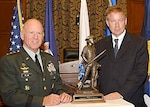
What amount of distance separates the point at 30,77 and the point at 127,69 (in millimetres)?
856

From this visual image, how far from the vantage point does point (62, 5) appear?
21.8 ft

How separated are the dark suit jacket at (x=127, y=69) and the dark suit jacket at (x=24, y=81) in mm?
438

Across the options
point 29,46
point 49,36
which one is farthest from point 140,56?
point 49,36

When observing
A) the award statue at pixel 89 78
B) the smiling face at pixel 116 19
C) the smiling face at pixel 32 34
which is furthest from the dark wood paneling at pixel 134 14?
the award statue at pixel 89 78

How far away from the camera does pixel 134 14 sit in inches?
280

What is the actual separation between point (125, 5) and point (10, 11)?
277 centimetres

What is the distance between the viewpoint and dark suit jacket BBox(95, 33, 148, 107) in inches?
95.6

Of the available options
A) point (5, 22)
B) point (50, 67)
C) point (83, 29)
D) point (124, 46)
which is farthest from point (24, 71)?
point (5, 22)

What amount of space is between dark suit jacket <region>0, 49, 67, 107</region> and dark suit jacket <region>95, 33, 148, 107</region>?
1.44 ft

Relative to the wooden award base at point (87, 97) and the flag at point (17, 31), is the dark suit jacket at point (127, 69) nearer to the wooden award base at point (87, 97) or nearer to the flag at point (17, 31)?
the wooden award base at point (87, 97)

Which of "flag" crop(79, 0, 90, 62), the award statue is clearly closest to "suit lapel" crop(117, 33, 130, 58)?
the award statue

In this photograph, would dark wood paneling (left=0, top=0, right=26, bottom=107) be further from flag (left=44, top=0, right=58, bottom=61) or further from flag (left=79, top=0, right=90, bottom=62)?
flag (left=79, top=0, right=90, bottom=62)

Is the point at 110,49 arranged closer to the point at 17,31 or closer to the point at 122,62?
the point at 122,62

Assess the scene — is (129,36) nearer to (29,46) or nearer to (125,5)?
(29,46)
